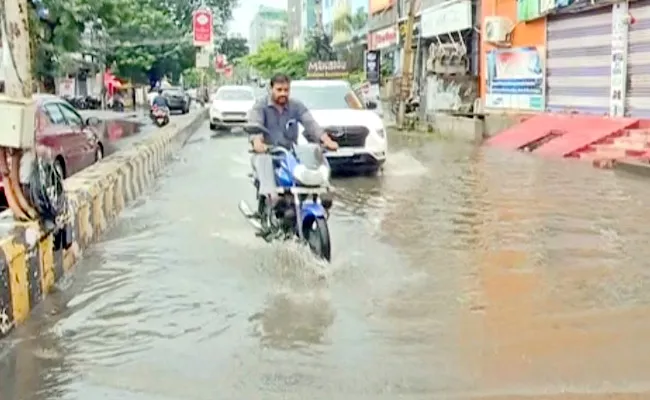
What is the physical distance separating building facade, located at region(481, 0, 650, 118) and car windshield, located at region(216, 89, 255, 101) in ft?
25.5

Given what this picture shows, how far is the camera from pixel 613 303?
Result: 22.2 feet

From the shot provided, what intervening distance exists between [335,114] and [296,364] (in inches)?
416

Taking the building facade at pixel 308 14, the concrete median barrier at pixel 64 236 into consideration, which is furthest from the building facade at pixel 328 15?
the concrete median barrier at pixel 64 236

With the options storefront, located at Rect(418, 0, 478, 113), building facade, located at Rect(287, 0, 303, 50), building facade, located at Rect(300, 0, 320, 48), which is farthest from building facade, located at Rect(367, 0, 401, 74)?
building facade, located at Rect(287, 0, 303, 50)

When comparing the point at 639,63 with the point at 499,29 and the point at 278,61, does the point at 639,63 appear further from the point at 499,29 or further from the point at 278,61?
the point at 278,61

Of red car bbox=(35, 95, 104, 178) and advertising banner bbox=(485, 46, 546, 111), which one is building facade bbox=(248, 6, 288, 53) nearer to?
advertising banner bbox=(485, 46, 546, 111)

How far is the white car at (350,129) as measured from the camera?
50.3 feet

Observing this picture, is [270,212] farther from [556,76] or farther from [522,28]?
[522,28]

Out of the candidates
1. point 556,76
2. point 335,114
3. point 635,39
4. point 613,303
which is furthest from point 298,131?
point 556,76

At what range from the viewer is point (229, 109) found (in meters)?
30.2

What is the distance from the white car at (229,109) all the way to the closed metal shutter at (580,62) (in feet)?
31.8

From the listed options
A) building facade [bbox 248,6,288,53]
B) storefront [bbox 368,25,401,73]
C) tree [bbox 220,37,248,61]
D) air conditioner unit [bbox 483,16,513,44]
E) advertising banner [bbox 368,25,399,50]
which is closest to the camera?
air conditioner unit [bbox 483,16,513,44]

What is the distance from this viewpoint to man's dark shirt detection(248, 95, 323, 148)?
28.4 feet

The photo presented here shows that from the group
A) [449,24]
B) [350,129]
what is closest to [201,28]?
[449,24]
